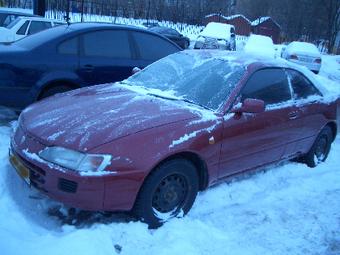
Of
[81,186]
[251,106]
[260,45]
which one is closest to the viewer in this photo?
[81,186]

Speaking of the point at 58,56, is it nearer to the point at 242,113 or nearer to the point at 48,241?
the point at 242,113

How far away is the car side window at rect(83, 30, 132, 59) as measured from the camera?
21.3ft

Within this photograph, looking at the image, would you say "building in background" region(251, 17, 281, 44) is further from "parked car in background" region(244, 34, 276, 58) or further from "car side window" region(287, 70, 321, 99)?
"car side window" region(287, 70, 321, 99)

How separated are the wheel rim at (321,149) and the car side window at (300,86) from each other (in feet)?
2.46

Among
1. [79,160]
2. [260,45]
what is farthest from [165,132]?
[260,45]

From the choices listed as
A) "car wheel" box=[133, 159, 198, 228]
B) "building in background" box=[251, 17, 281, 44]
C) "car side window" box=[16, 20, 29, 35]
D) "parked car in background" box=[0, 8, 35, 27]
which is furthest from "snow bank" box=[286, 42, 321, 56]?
"building in background" box=[251, 17, 281, 44]

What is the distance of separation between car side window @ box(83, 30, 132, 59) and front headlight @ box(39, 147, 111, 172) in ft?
10.2

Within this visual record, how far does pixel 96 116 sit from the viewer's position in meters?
4.05

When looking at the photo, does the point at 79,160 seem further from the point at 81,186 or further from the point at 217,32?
the point at 217,32

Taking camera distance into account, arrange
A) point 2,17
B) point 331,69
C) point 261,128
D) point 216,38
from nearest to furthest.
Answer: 1. point 261,128
2. point 2,17
3. point 216,38
4. point 331,69

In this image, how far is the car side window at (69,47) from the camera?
623cm

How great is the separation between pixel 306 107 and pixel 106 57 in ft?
9.85

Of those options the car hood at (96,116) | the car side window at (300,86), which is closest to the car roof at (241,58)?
the car side window at (300,86)

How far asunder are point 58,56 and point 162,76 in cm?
182
